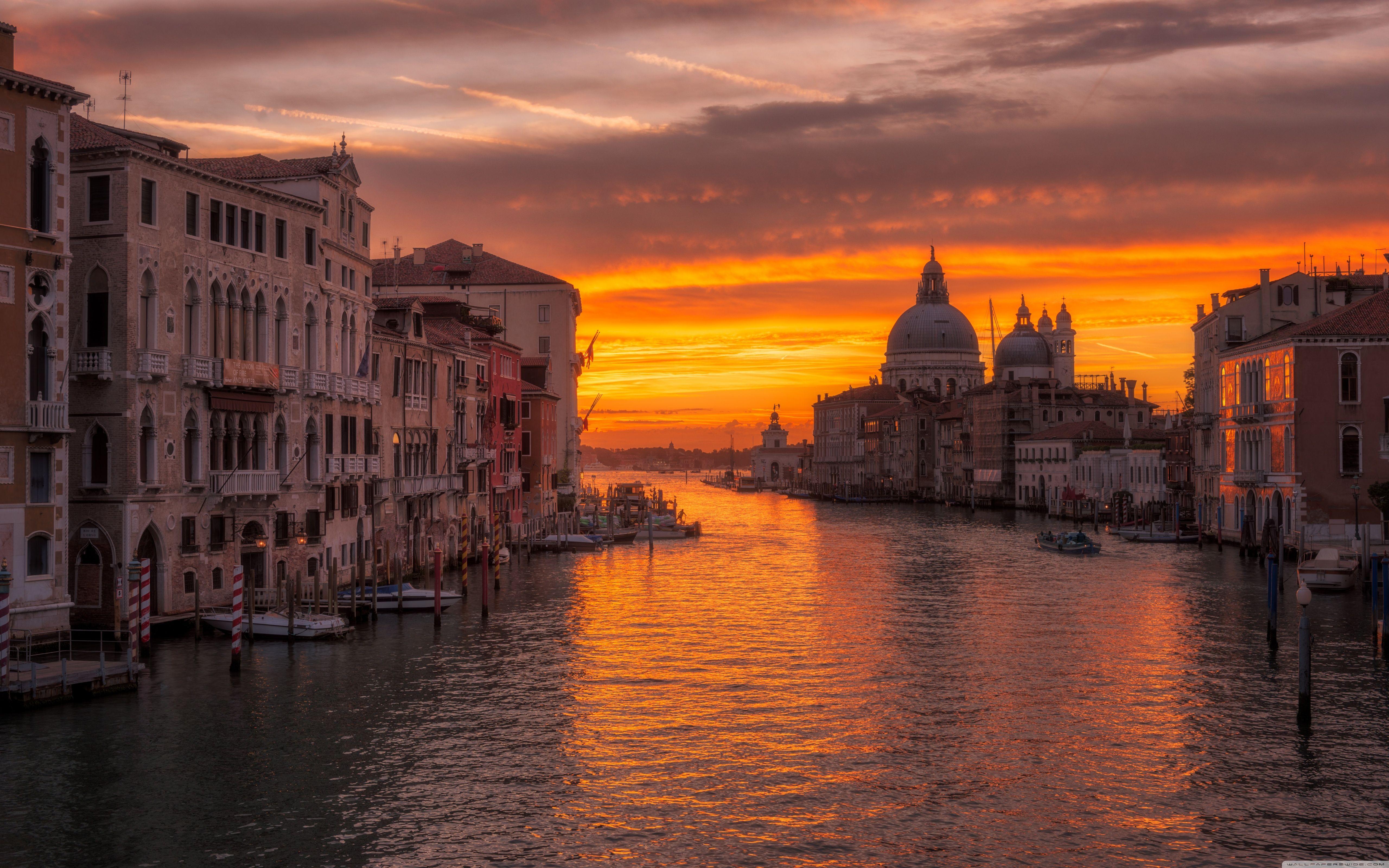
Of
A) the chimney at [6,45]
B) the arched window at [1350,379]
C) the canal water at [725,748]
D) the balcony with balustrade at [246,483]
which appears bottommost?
the canal water at [725,748]

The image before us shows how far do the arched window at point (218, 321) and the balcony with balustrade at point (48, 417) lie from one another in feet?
21.1

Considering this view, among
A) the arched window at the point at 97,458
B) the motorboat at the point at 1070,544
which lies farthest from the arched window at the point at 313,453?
the motorboat at the point at 1070,544

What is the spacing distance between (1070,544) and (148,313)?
155 feet

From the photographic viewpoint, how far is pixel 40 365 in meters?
26.6

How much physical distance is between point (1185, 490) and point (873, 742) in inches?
2429

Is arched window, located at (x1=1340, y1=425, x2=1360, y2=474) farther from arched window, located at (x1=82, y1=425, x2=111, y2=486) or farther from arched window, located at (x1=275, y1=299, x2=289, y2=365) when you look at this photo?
arched window, located at (x1=82, y1=425, x2=111, y2=486)

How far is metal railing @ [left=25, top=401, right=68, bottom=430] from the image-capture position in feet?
85.3

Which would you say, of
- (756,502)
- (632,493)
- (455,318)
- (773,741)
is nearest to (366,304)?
(455,318)

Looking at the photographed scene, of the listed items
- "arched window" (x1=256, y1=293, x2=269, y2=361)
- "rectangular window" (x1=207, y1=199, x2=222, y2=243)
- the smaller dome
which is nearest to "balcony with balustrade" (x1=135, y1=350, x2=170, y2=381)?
"rectangular window" (x1=207, y1=199, x2=222, y2=243)

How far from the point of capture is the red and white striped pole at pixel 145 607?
87.4 feet

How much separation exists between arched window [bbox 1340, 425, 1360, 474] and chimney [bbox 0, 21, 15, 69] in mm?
47696

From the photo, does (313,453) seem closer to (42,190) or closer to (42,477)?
(42,477)

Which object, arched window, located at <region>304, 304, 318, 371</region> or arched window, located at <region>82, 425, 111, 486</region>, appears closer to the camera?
arched window, located at <region>82, 425, 111, 486</region>

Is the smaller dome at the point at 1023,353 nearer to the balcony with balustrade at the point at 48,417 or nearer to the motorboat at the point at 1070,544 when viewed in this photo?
the motorboat at the point at 1070,544
